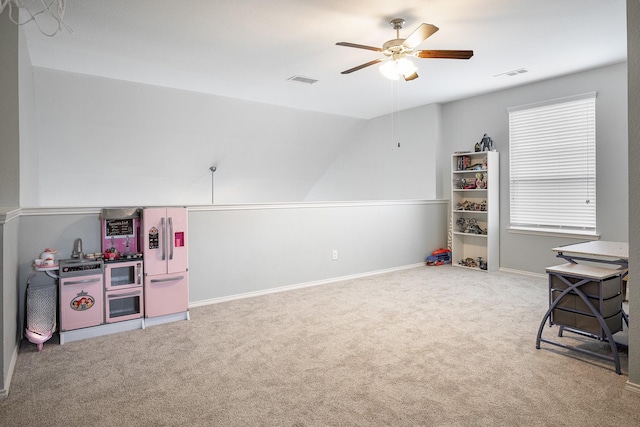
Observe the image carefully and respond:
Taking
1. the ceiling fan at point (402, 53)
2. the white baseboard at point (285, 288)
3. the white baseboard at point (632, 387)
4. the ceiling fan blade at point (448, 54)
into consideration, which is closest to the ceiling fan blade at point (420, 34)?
the ceiling fan at point (402, 53)

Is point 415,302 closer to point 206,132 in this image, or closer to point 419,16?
point 419,16

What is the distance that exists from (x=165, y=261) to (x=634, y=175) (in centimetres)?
354

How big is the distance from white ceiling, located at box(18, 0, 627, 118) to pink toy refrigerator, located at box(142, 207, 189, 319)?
1636mm

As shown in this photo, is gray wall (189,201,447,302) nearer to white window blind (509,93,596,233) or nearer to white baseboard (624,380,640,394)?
white window blind (509,93,596,233)

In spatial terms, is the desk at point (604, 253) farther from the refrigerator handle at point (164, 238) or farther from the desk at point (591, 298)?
the refrigerator handle at point (164, 238)

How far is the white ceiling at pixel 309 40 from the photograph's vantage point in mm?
3188

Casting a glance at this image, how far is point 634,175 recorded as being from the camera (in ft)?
7.58

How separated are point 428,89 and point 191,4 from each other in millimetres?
3560

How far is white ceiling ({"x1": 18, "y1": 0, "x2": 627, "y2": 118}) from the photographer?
10.5ft

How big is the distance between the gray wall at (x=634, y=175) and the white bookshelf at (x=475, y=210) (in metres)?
3.43

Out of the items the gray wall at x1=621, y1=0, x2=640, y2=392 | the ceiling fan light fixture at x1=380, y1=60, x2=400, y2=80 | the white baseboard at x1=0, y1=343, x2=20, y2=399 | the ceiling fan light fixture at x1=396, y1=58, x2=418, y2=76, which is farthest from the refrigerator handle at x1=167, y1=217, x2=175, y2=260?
the gray wall at x1=621, y1=0, x2=640, y2=392

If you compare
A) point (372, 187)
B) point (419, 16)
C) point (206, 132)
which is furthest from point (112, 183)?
point (419, 16)

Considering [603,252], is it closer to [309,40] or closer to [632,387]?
[632,387]

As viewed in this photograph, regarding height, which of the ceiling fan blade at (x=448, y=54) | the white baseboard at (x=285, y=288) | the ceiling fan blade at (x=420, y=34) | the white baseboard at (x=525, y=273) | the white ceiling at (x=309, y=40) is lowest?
the white baseboard at (x=285, y=288)
